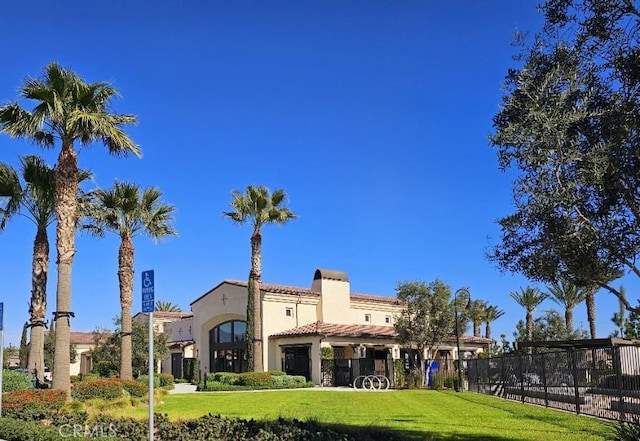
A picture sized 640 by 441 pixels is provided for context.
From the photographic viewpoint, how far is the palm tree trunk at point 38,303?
86.7 feet

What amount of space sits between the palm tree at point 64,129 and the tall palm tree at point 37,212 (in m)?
3.20

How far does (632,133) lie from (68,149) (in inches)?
801

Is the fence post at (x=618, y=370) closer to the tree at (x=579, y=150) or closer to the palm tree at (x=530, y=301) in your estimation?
the tree at (x=579, y=150)

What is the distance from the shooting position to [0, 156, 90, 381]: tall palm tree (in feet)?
87.3

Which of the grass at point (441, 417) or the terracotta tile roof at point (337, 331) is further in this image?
the terracotta tile roof at point (337, 331)

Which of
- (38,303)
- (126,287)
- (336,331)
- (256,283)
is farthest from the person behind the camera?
(256,283)

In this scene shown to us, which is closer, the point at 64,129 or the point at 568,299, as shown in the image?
the point at 64,129

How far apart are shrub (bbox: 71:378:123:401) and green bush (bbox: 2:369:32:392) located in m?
1.70

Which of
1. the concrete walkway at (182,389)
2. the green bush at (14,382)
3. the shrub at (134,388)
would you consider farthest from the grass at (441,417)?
the concrete walkway at (182,389)

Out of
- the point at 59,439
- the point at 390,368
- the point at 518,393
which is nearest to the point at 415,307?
the point at 390,368

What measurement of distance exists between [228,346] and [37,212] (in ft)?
76.6

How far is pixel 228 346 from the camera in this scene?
157 ft

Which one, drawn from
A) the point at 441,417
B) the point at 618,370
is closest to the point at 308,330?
the point at 441,417

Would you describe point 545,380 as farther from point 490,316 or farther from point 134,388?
point 490,316
